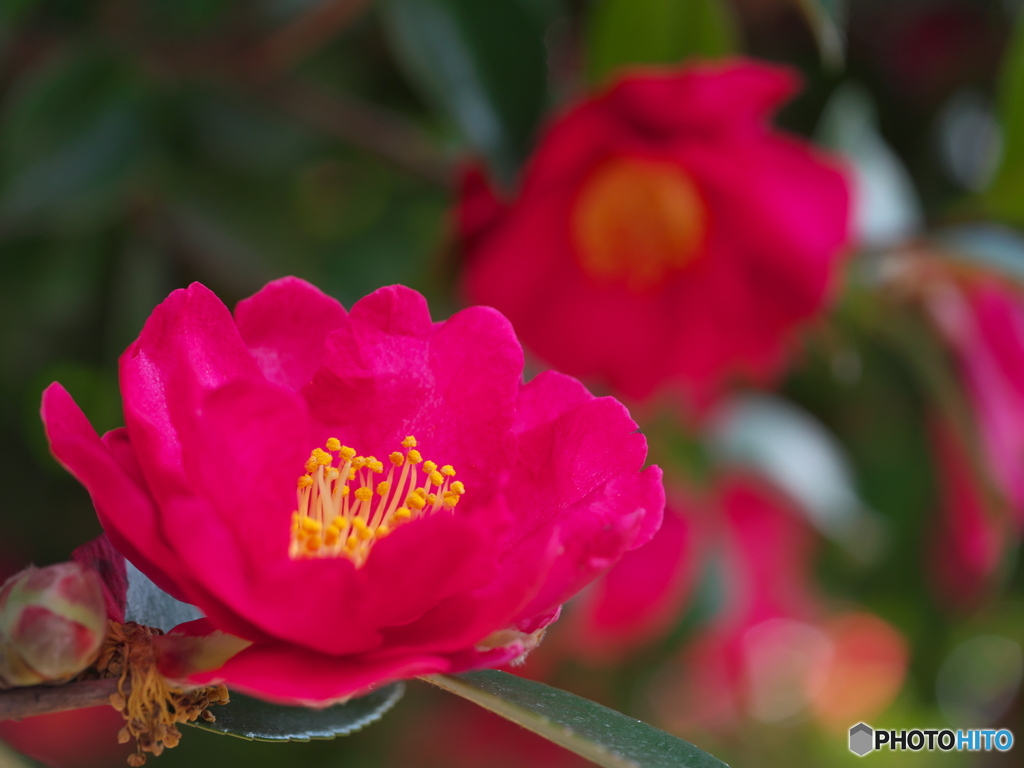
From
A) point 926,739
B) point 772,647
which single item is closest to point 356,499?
point 926,739

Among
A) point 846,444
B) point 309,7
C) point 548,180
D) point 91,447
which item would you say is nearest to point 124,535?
point 91,447

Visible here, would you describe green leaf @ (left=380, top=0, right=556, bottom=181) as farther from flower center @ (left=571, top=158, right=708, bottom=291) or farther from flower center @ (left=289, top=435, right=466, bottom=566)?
flower center @ (left=289, top=435, right=466, bottom=566)

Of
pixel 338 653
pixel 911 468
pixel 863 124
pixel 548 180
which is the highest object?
pixel 863 124

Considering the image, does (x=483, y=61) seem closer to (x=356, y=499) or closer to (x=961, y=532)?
(x=356, y=499)

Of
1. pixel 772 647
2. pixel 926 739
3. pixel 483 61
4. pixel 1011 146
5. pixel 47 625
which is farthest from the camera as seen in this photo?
pixel 772 647

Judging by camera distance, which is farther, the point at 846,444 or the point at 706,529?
the point at 846,444

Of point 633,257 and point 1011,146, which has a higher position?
point 1011,146

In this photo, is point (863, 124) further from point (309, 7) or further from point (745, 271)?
point (309, 7)

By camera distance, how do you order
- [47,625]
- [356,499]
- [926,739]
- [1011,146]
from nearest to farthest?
[47,625]
[356,499]
[926,739]
[1011,146]
